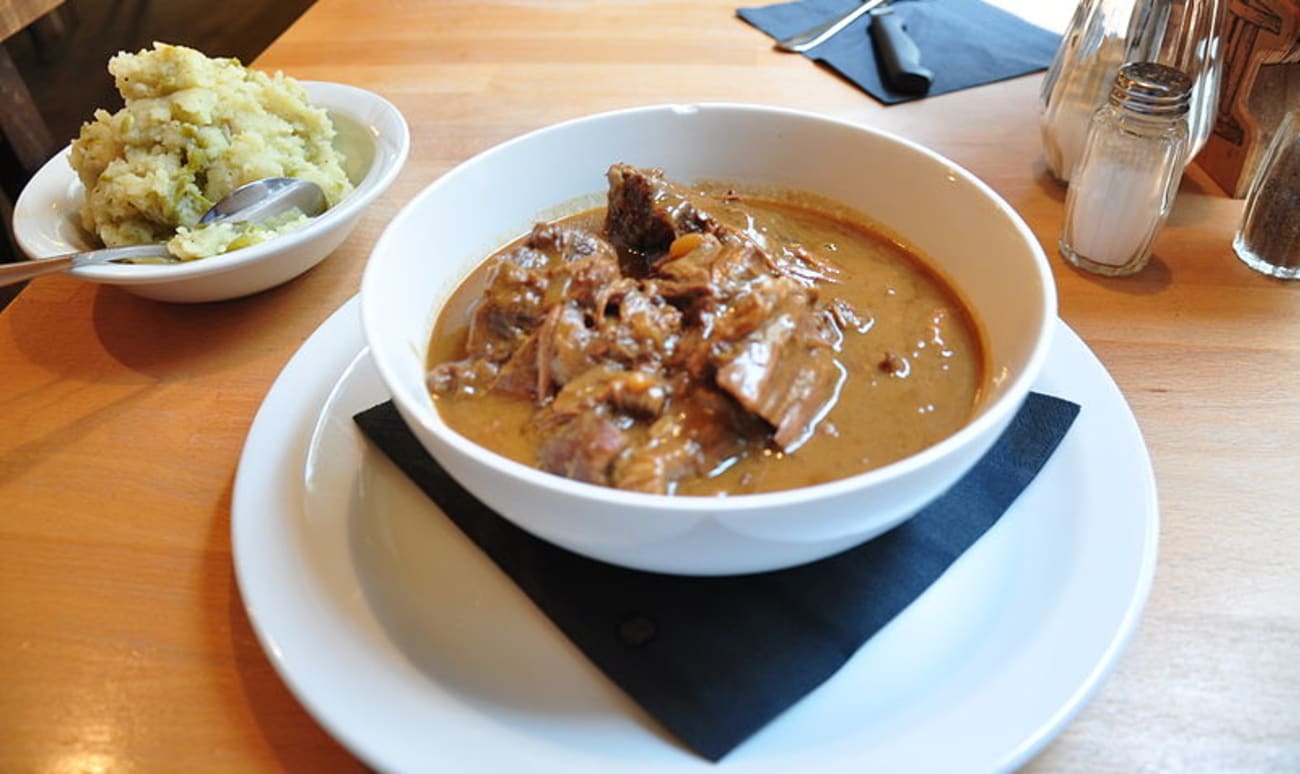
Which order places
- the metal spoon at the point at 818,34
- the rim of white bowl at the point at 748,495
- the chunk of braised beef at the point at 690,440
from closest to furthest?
the rim of white bowl at the point at 748,495 → the chunk of braised beef at the point at 690,440 → the metal spoon at the point at 818,34

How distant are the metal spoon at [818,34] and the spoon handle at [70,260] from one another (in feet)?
7.59

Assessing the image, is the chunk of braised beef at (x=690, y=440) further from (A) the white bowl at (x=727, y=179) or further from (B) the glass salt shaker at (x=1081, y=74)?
(B) the glass salt shaker at (x=1081, y=74)

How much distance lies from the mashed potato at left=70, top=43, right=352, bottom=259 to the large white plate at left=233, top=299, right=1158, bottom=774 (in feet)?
2.99

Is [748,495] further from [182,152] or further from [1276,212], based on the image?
[182,152]

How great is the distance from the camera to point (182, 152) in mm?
2344

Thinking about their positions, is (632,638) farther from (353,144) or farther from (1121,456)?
(353,144)

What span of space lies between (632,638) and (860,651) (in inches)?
13.0

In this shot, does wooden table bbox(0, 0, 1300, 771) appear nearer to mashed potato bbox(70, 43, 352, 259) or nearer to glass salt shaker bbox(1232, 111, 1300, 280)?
glass salt shaker bbox(1232, 111, 1300, 280)

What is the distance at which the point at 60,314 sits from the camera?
2.29 metres

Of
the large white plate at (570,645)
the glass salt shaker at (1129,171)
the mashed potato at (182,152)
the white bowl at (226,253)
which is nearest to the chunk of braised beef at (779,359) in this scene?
the large white plate at (570,645)

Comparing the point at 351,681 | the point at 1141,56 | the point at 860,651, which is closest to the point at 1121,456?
the point at 860,651

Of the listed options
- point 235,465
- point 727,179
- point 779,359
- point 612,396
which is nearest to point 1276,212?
point 727,179

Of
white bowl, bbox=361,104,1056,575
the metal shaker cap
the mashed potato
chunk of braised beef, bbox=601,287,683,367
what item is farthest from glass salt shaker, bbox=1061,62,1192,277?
the mashed potato

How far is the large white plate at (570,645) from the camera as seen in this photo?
1174 mm
